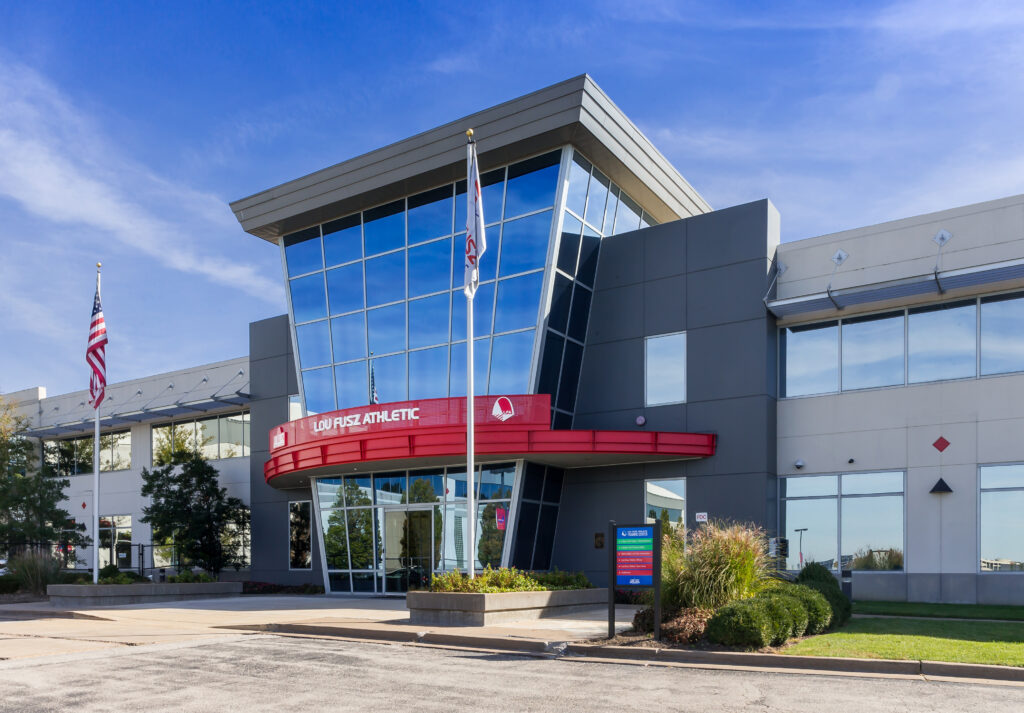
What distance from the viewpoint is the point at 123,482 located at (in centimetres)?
4331

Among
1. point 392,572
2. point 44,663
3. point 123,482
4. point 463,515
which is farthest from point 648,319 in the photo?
point 123,482

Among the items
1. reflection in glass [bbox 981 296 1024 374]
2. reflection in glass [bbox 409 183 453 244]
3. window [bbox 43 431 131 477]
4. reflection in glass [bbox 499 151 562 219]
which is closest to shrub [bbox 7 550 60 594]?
window [bbox 43 431 131 477]

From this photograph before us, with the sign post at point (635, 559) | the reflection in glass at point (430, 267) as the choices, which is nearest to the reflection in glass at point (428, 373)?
the reflection in glass at point (430, 267)

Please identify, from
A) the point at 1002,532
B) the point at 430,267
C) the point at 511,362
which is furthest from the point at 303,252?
the point at 1002,532

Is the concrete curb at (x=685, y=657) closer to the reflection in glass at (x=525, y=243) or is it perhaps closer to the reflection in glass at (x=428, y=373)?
the reflection in glass at (x=428, y=373)

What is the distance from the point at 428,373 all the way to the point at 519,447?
556cm

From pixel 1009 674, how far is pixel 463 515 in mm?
17837

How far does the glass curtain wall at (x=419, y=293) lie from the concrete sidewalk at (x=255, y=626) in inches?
285

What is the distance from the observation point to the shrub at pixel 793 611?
45.3 feet

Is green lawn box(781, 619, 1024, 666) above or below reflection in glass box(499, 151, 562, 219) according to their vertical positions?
below

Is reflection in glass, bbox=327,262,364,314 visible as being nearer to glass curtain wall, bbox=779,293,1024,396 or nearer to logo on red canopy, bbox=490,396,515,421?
logo on red canopy, bbox=490,396,515,421

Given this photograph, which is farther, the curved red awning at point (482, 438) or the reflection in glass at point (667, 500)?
the reflection in glass at point (667, 500)

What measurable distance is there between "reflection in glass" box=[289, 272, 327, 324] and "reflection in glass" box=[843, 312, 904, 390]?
16920 millimetres

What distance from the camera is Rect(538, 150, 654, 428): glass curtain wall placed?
2650 cm
